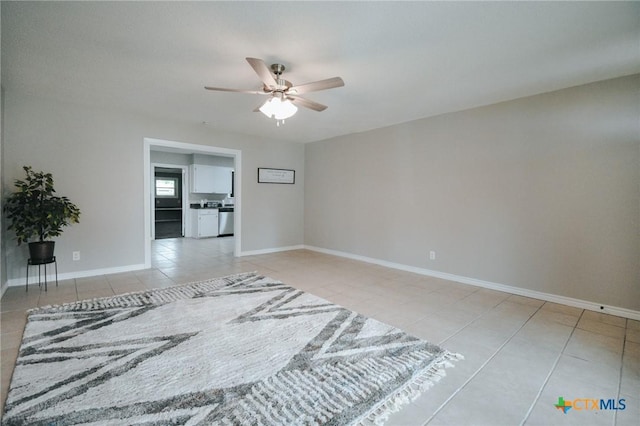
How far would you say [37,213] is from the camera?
3.24m

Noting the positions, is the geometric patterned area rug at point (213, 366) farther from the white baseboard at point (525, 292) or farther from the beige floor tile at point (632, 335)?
the white baseboard at point (525, 292)

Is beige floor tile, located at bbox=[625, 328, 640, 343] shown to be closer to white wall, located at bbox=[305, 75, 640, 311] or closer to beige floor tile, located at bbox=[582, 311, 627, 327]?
beige floor tile, located at bbox=[582, 311, 627, 327]

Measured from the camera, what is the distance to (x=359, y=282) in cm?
391

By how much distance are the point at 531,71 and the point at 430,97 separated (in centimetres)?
101

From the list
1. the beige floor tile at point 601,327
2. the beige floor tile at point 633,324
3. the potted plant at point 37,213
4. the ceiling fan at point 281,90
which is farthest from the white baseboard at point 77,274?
the beige floor tile at point 633,324

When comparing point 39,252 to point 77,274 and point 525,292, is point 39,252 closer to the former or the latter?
point 77,274

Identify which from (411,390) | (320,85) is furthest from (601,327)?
(320,85)

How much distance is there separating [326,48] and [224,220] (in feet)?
22.7

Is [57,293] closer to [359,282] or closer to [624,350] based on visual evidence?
[359,282]

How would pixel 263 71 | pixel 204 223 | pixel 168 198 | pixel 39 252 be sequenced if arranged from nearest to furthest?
1. pixel 263 71
2. pixel 39 252
3. pixel 204 223
4. pixel 168 198

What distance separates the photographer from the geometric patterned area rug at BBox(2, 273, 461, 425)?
58.8 inches

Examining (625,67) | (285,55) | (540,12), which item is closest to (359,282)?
(285,55)

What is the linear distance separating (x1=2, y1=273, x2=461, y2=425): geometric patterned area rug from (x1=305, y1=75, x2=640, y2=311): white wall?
2.09 m

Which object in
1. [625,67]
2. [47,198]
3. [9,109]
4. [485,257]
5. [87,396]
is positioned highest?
[625,67]
